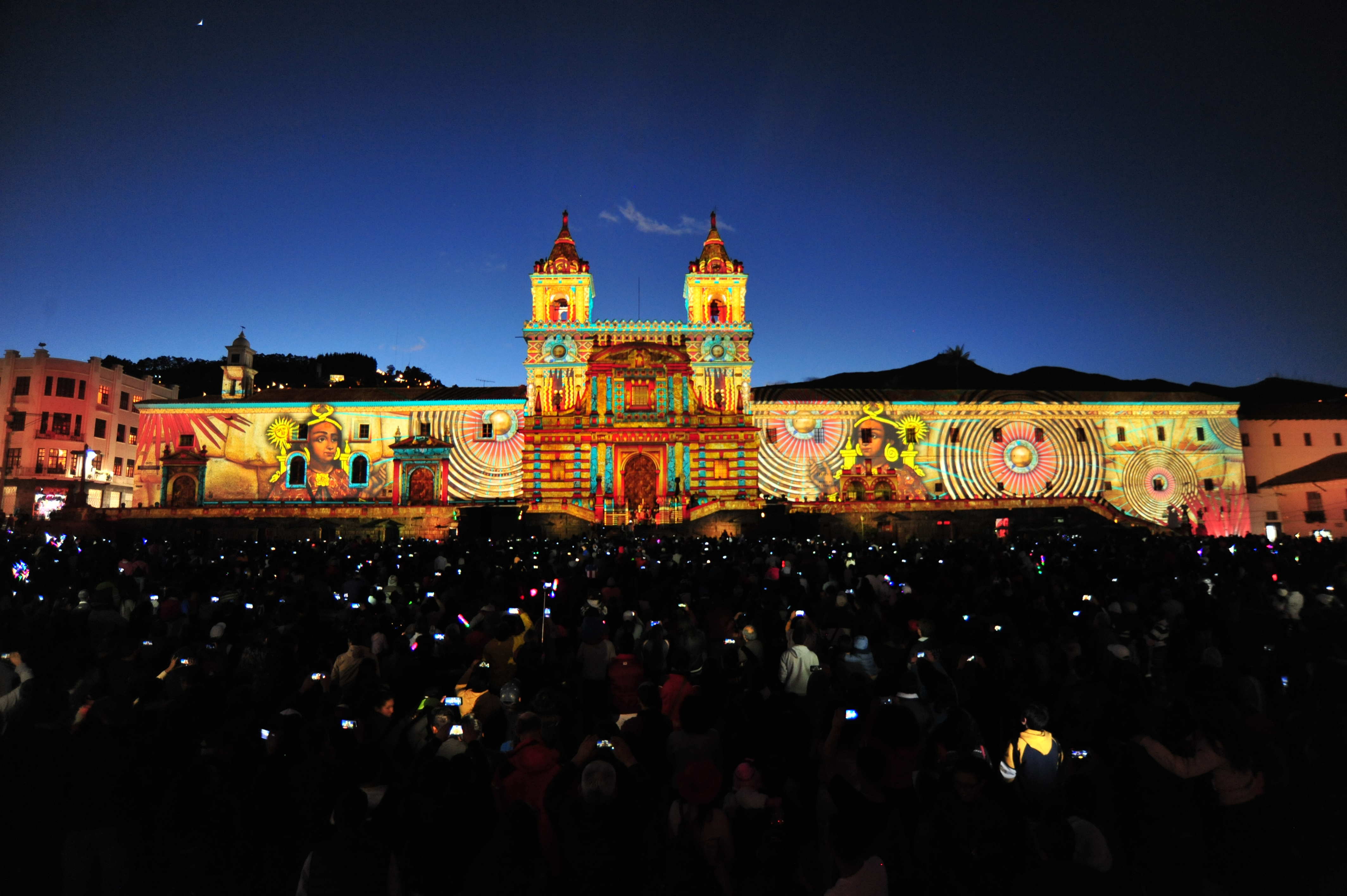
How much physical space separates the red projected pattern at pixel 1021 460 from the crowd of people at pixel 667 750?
3697cm

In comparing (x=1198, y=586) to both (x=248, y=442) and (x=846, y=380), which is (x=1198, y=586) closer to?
(x=248, y=442)

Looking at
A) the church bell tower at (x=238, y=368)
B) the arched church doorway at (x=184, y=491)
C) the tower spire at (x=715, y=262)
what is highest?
the tower spire at (x=715, y=262)

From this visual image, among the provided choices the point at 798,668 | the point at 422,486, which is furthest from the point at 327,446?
the point at 798,668

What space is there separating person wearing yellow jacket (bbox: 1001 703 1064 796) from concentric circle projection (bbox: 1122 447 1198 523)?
47734mm

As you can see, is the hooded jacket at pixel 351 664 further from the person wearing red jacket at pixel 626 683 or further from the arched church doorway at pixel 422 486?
the arched church doorway at pixel 422 486

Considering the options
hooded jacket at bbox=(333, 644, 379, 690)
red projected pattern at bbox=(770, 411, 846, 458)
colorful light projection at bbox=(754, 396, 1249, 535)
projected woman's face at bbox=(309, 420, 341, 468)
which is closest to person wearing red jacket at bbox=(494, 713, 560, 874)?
hooded jacket at bbox=(333, 644, 379, 690)

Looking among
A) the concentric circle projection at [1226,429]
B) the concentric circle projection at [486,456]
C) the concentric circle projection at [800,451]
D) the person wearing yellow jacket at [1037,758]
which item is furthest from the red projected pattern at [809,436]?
the person wearing yellow jacket at [1037,758]

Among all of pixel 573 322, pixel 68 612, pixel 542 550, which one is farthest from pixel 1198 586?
pixel 573 322

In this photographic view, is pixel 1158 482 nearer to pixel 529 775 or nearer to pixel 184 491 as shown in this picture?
pixel 529 775

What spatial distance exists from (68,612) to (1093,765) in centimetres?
1227

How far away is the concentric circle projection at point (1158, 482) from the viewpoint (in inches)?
1817

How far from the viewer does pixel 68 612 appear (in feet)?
33.4

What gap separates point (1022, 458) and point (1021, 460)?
0.13 m

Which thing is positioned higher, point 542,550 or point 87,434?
point 87,434
